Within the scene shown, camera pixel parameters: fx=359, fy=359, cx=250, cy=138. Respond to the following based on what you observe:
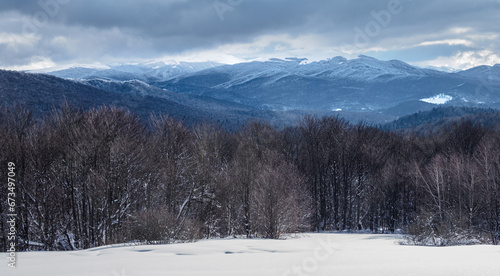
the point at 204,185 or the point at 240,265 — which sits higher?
the point at 240,265

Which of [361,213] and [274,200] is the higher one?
[274,200]

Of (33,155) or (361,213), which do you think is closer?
(33,155)

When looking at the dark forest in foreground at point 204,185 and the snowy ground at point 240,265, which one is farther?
the dark forest in foreground at point 204,185

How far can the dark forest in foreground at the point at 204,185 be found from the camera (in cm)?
2747

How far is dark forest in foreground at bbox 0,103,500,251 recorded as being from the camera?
2747 centimetres

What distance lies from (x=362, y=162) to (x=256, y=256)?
147 feet

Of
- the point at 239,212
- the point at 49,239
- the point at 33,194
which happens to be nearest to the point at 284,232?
the point at 239,212

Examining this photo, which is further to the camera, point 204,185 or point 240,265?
point 204,185

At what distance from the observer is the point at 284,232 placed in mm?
31203

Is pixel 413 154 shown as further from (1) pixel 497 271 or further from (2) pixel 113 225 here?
(1) pixel 497 271

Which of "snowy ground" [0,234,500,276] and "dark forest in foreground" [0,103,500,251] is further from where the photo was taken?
"dark forest in foreground" [0,103,500,251]

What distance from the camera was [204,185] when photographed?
3684 centimetres

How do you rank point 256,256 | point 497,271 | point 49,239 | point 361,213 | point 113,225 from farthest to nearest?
point 361,213 < point 113,225 < point 49,239 < point 256,256 < point 497,271

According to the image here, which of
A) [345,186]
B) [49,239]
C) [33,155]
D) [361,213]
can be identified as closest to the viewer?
[49,239]
